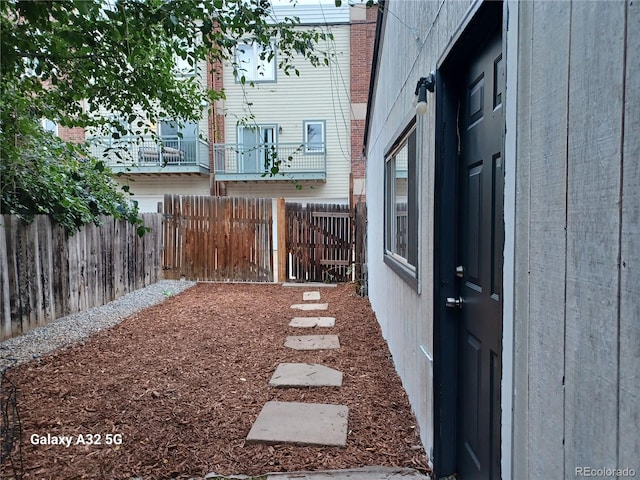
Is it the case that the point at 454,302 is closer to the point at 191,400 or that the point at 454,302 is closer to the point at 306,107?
the point at 191,400

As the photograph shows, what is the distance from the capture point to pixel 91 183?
4.69 meters

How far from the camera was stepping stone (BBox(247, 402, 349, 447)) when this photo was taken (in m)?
2.31

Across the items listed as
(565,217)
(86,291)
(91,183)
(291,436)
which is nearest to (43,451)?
(291,436)

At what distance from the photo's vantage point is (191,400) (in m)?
2.89

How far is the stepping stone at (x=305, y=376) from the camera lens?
124 inches

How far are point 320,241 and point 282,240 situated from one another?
833 millimetres

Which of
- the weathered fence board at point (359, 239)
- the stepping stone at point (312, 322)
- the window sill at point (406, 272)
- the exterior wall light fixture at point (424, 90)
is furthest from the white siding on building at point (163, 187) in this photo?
the exterior wall light fixture at point (424, 90)

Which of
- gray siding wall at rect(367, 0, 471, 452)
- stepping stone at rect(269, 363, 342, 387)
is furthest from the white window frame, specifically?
stepping stone at rect(269, 363, 342, 387)

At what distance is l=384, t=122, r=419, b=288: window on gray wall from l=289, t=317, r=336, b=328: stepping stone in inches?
56.0

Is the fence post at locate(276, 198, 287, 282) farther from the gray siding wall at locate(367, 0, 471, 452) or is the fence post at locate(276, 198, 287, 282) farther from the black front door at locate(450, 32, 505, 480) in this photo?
the black front door at locate(450, 32, 505, 480)

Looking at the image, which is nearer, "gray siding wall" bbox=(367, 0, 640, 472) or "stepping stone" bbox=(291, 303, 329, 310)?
"gray siding wall" bbox=(367, 0, 640, 472)

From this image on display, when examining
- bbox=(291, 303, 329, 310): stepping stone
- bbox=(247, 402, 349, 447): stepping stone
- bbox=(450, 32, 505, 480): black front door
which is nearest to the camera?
bbox=(450, 32, 505, 480): black front door

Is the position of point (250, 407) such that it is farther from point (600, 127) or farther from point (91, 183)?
point (91, 183)

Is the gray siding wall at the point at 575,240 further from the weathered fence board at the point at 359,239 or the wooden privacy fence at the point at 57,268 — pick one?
the weathered fence board at the point at 359,239
